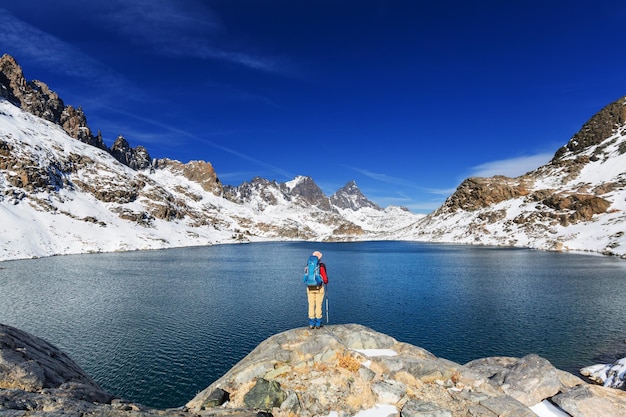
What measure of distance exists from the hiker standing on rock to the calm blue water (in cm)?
1441

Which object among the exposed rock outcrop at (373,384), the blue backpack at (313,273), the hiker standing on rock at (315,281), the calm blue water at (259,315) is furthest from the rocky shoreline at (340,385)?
the calm blue water at (259,315)

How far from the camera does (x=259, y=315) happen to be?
53.2 meters

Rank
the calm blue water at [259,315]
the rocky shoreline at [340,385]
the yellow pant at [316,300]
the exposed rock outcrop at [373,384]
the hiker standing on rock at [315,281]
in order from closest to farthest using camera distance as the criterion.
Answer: the rocky shoreline at [340,385]
the exposed rock outcrop at [373,384]
the hiker standing on rock at [315,281]
the yellow pant at [316,300]
the calm blue water at [259,315]

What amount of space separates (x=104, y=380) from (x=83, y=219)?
20166 cm

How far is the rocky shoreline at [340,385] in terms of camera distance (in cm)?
1395

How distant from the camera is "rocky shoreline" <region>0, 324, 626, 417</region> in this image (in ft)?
45.8

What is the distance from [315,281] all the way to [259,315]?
3398cm

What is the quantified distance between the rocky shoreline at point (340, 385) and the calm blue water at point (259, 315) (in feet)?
43.0

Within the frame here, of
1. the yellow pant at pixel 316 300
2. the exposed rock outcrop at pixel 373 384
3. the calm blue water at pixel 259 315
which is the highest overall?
the yellow pant at pixel 316 300

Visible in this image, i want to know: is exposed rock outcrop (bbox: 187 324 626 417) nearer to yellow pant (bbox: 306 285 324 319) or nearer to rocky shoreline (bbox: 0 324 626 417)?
rocky shoreline (bbox: 0 324 626 417)

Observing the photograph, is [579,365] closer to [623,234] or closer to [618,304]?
[618,304]

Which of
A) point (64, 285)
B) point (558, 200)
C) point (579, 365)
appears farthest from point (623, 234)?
point (64, 285)

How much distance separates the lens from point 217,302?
6309cm

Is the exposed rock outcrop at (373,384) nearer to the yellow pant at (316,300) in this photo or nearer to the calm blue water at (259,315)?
the yellow pant at (316,300)
